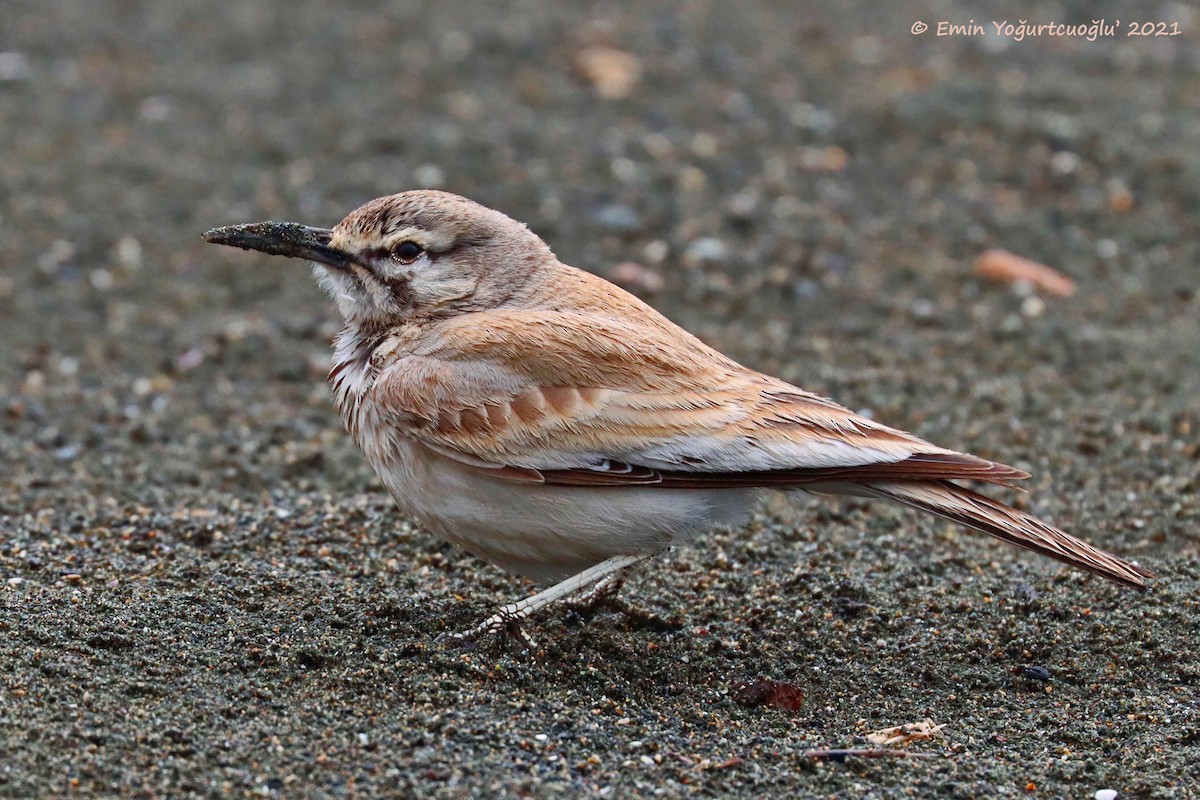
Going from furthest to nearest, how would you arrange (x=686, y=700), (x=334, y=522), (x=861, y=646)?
(x=334, y=522) → (x=861, y=646) → (x=686, y=700)

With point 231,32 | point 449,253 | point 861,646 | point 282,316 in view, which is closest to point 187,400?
point 282,316

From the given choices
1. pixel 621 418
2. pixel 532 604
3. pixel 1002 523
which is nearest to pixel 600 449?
pixel 621 418

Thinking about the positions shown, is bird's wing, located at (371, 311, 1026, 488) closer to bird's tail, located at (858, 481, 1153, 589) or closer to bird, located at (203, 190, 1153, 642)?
bird, located at (203, 190, 1153, 642)

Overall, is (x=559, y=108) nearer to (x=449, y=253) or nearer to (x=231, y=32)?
(x=231, y=32)

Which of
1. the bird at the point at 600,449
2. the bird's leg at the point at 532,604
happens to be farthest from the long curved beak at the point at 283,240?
the bird's leg at the point at 532,604

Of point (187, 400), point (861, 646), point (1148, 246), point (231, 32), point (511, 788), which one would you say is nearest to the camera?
point (511, 788)

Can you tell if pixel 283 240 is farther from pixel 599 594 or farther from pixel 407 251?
pixel 599 594

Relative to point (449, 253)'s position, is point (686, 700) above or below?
below
